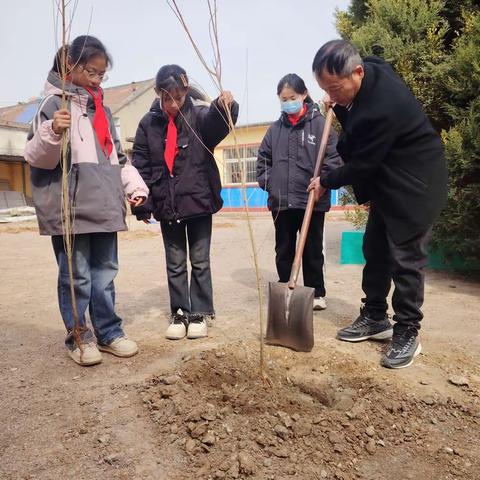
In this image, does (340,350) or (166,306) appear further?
(166,306)

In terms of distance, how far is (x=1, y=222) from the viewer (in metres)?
15.9

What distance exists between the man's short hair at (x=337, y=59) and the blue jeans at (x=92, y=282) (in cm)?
159

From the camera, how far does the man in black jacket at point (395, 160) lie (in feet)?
8.30

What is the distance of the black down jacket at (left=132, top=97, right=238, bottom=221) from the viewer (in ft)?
10.6

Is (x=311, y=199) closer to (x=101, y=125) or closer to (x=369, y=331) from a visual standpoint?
(x=369, y=331)

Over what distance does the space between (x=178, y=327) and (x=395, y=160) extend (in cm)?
183

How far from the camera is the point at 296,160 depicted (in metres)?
3.84

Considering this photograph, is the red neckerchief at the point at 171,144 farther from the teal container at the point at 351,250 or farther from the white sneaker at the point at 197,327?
the teal container at the point at 351,250

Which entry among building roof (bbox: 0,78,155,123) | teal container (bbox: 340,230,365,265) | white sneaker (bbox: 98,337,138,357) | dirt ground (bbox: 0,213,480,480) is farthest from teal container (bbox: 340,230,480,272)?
building roof (bbox: 0,78,155,123)

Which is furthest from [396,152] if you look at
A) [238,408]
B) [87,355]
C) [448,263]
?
[448,263]

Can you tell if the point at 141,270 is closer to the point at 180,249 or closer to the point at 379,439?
the point at 180,249

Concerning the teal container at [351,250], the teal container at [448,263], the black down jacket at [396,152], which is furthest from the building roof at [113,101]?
the black down jacket at [396,152]

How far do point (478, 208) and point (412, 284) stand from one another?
7.46ft

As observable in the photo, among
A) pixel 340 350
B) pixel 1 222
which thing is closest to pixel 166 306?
pixel 340 350
